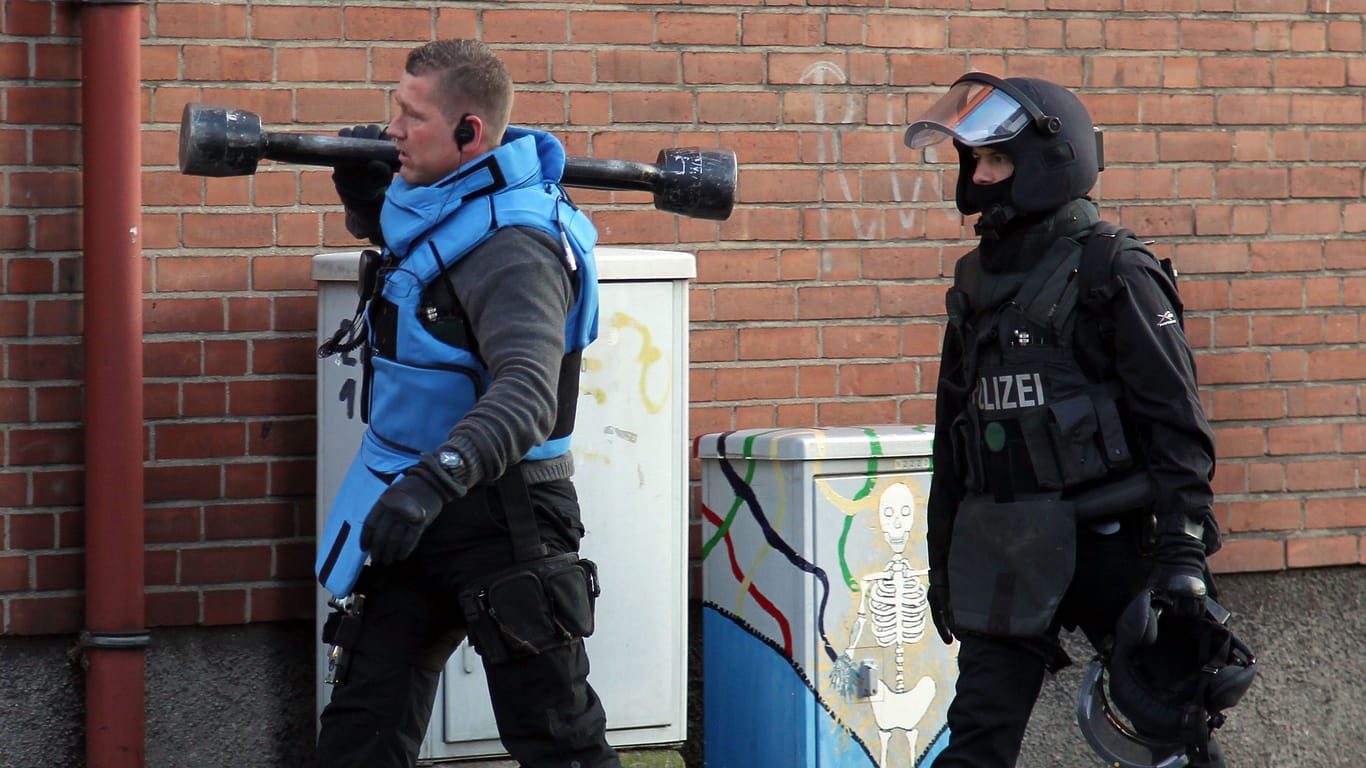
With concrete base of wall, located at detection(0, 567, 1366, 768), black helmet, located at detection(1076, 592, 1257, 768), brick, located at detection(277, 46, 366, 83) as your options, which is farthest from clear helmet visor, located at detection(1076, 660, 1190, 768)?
brick, located at detection(277, 46, 366, 83)

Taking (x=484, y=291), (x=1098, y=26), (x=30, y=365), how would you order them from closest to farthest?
(x=484, y=291) → (x=30, y=365) → (x=1098, y=26)

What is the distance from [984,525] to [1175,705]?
1.80 feet

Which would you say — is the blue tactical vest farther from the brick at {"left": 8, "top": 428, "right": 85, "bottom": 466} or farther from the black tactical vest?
the brick at {"left": 8, "top": 428, "right": 85, "bottom": 466}

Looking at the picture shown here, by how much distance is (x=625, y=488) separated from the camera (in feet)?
14.6

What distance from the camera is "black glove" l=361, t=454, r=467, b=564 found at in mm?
2883

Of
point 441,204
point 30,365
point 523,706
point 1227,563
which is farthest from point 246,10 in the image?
point 1227,563

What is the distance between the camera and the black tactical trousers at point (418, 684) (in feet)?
10.8

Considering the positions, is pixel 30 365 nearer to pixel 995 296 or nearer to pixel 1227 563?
pixel 995 296

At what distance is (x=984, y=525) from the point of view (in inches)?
147

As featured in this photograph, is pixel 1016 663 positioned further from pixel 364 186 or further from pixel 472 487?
pixel 364 186

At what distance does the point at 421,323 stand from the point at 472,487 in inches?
13.5

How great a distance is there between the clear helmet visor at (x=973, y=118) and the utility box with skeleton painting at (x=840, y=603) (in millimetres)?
969

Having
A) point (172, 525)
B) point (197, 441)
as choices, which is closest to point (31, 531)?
point (172, 525)

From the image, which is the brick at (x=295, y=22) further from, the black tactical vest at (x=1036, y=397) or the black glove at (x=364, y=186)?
the black tactical vest at (x=1036, y=397)
